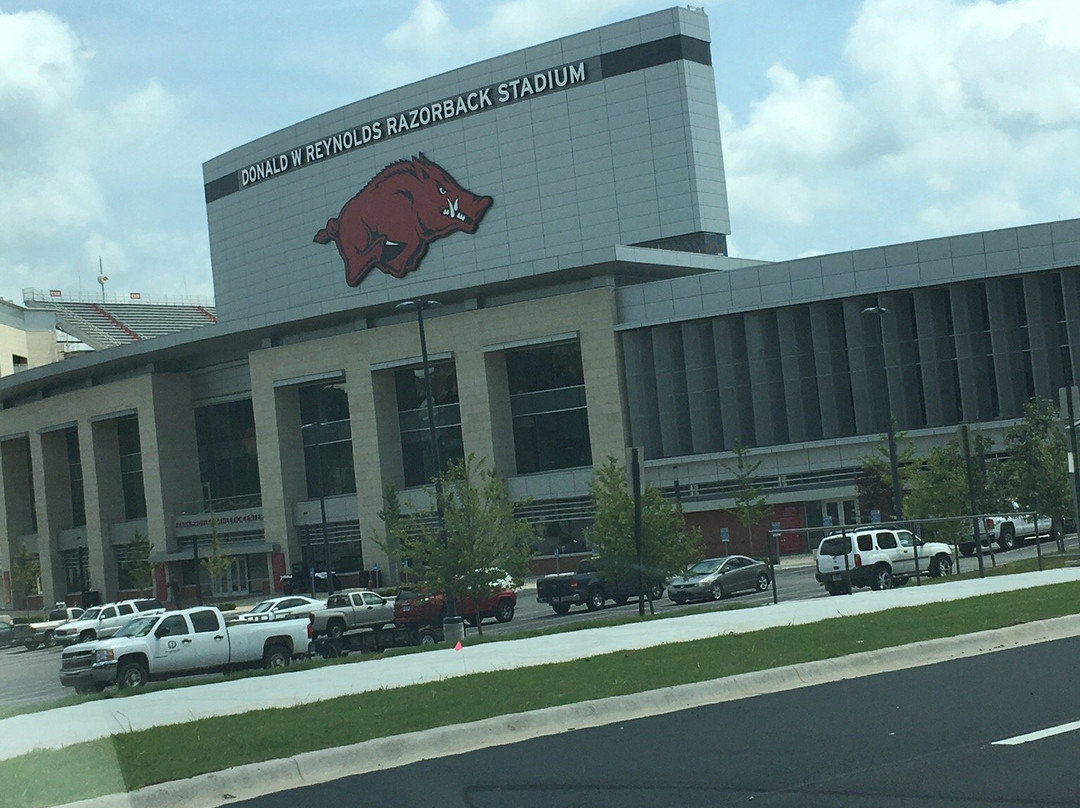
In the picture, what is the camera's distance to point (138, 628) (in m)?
28.4

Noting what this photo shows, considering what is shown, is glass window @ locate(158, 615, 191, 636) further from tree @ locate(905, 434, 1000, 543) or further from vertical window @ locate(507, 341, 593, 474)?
vertical window @ locate(507, 341, 593, 474)

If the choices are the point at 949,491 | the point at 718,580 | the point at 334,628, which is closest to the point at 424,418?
the point at 718,580

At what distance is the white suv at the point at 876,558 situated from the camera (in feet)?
113

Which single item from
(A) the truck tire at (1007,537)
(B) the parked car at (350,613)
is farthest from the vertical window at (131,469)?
(A) the truck tire at (1007,537)

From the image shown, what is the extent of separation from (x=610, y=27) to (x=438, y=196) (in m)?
15.1

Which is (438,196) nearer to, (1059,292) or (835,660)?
(1059,292)

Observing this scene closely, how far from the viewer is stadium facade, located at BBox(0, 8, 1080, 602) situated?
63.6 m

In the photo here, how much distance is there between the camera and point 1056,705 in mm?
11812

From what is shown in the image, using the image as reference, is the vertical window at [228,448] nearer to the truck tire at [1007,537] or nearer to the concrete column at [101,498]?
the concrete column at [101,498]

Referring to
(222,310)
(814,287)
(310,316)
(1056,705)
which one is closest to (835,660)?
(1056,705)

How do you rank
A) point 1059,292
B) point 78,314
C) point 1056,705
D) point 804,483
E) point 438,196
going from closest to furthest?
point 1056,705, point 1059,292, point 804,483, point 438,196, point 78,314

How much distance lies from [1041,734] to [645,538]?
26699 millimetres

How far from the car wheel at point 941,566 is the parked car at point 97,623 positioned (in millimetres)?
24619

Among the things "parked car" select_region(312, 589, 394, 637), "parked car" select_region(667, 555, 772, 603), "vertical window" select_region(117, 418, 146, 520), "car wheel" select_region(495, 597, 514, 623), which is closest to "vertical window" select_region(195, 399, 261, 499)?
"vertical window" select_region(117, 418, 146, 520)
